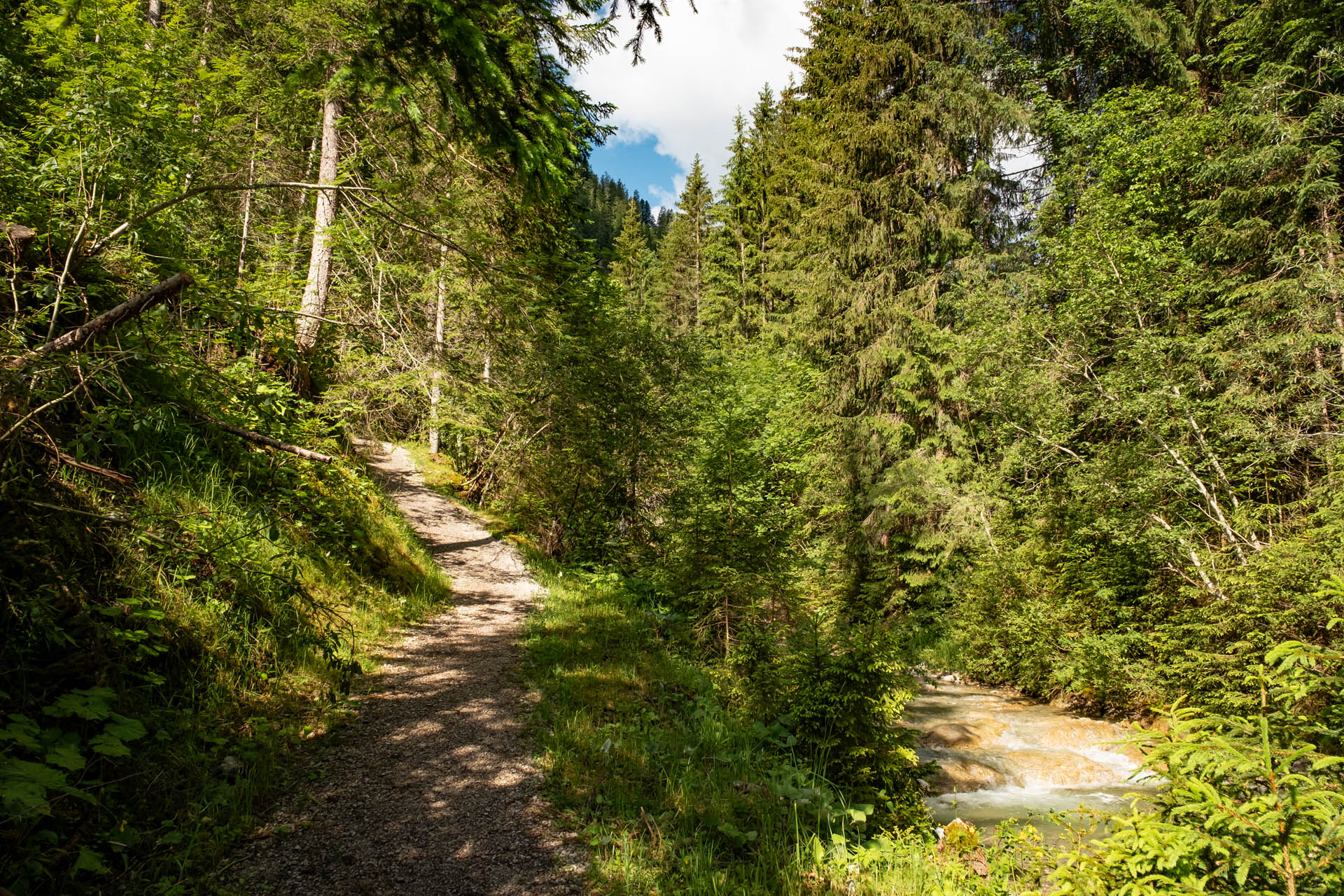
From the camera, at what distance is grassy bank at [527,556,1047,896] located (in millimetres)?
3104

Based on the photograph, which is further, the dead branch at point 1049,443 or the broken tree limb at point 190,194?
the dead branch at point 1049,443

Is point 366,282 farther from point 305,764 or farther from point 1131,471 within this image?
point 1131,471

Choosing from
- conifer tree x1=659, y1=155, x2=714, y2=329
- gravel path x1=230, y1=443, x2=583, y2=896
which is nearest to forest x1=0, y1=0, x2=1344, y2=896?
gravel path x1=230, y1=443, x2=583, y2=896

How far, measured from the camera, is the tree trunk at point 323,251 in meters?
8.05

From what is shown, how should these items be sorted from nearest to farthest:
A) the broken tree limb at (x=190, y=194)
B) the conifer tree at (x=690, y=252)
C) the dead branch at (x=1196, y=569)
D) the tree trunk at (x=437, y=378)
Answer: the broken tree limb at (x=190, y=194), the tree trunk at (x=437, y=378), the dead branch at (x=1196, y=569), the conifer tree at (x=690, y=252)

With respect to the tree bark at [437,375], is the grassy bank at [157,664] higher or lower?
lower

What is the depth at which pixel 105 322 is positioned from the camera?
130 inches

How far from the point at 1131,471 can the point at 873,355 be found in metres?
6.30

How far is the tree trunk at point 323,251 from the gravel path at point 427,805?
16.2 feet

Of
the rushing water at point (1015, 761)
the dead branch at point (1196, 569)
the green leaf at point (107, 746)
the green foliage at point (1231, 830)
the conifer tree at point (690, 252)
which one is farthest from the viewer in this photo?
the conifer tree at point (690, 252)

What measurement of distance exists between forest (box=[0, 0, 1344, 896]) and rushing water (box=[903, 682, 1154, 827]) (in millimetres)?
843

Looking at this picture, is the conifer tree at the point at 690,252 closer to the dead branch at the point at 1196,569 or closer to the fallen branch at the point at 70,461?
the dead branch at the point at 1196,569

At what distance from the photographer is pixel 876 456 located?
46.8 ft

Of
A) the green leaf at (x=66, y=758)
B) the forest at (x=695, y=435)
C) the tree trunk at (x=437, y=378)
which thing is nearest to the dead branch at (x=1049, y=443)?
the forest at (x=695, y=435)
